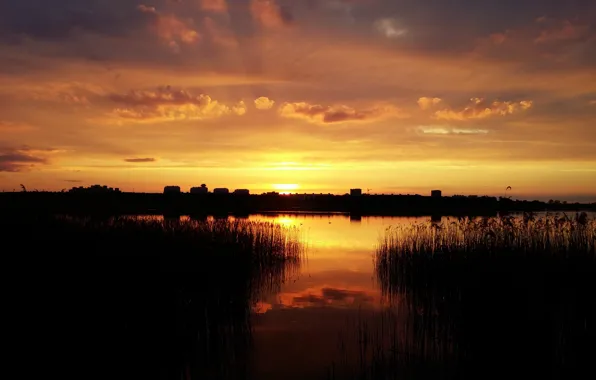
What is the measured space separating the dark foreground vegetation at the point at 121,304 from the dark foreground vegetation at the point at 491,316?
370 cm

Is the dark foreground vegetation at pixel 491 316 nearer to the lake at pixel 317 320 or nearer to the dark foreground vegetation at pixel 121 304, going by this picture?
the lake at pixel 317 320

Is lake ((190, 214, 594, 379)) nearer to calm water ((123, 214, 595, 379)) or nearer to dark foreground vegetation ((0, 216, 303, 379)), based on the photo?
calm water ((123, 214, 595, 379))

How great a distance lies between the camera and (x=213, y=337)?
36.5ft

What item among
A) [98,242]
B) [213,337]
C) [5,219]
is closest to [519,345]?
[213,337]

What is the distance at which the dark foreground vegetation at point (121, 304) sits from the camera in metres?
9.28

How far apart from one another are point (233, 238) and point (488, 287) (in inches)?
495

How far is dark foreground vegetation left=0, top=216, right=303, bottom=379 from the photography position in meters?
9.28

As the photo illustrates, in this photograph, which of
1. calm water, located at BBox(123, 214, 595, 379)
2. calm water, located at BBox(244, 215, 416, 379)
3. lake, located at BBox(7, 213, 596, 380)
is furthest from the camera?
calm water, located at BBox(244, 215, 416, 379)

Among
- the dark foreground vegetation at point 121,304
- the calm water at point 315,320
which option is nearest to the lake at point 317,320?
the calm water at point 315,320

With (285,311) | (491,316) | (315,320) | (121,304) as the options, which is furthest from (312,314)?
(121,304)

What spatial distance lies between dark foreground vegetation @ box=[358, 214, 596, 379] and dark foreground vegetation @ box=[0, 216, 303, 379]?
3703 millimetres

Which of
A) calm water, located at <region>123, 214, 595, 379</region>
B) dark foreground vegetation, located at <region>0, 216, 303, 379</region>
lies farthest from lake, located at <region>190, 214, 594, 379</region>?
dark foreground vegetation, located at <region>0, 216, 303, 379</region>

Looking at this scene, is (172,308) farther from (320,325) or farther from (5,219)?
(5,219)

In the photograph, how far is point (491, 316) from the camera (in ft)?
37.4
